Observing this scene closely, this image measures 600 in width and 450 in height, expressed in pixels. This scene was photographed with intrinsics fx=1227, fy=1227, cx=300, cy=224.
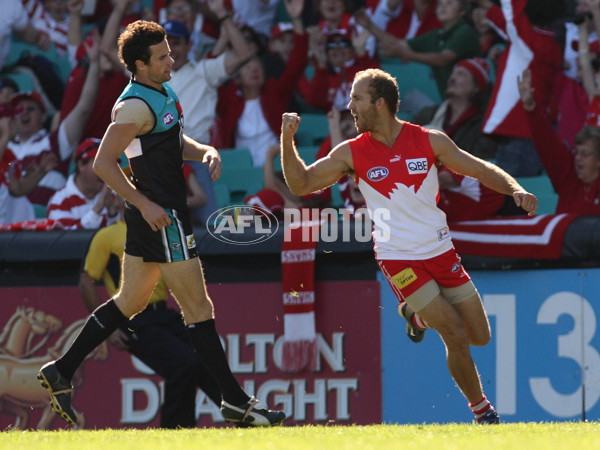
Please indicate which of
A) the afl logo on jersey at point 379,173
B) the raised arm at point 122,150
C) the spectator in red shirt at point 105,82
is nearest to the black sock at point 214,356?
the raised arm at point 122,150

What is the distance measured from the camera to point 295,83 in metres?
11.1

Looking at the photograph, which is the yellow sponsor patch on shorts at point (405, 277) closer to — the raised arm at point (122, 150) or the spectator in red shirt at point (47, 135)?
the raised arm at point (122, 150)

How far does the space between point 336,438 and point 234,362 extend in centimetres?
339

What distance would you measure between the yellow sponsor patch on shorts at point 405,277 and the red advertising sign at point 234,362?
6.68ft

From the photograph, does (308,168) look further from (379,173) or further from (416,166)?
(416,166)

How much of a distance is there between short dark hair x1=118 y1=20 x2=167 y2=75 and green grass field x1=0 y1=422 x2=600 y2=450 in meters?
1.87

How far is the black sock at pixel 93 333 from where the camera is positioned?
633cm

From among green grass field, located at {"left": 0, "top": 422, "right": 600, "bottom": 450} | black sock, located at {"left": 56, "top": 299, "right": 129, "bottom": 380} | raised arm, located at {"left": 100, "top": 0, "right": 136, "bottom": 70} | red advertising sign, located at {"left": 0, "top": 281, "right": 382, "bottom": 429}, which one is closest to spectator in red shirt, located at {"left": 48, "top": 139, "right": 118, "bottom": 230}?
red advertising sign, located at {"left": 0, "top": 281, "right": 382, "bottom": 429}

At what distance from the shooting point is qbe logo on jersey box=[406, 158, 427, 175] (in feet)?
21.6

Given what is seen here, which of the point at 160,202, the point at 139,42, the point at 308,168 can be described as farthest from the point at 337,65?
the point at 160,202

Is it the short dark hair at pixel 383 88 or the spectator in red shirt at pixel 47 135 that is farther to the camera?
the spectator in red shirt at pixel 47 135

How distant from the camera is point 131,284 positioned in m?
6.30

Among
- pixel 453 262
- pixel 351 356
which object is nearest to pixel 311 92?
pixel 351 356

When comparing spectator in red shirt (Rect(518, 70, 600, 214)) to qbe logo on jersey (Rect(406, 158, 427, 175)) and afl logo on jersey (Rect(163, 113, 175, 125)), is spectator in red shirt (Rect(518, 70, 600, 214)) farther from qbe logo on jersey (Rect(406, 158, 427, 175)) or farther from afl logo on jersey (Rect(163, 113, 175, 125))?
afl logo on jersey (Rect(163, 113, 175, 125))
